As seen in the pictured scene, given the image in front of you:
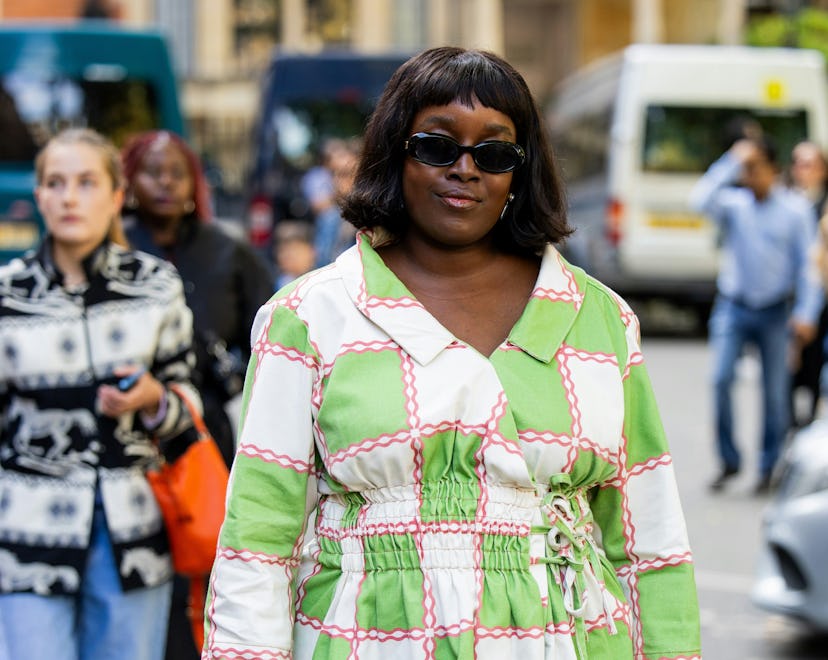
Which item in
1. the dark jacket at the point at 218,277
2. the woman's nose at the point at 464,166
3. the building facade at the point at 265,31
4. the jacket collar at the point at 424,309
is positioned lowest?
the building facade at the point at 265,31

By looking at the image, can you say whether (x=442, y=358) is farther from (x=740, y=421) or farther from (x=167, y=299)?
(x=740, y=421)

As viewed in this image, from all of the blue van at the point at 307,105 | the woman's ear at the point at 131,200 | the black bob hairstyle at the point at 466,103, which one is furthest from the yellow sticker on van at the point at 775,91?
the black bob hairstyle at the point at 466,103

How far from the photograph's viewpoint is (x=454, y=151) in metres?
2.87

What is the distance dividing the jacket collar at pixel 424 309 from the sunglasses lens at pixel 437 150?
0.19 metres

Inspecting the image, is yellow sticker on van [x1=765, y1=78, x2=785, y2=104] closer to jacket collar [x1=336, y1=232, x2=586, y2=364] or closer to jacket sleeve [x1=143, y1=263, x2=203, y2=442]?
Answer: jacket sleeve [x1=143, y1=263, x2=203, y2=442]

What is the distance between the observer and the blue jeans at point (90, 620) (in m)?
4.04

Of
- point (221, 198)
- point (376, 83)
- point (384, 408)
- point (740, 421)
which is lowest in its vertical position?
point (221, 198)

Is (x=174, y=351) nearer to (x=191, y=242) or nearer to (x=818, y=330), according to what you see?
(x=191, y=242)

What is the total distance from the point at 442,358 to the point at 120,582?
165cm

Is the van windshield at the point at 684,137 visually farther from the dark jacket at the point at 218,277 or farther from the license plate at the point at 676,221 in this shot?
the dark jacket at the point at 218,277

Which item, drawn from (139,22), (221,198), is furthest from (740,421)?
(139,22)

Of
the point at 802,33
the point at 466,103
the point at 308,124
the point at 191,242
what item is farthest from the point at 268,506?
the point at 802,33

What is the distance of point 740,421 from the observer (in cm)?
1317

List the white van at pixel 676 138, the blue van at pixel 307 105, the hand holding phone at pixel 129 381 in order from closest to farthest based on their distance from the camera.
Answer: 1. the hand holding phone at pixel 129 381
2. the white van at pixel 676 138
3. the blue van at pixel 307 105
